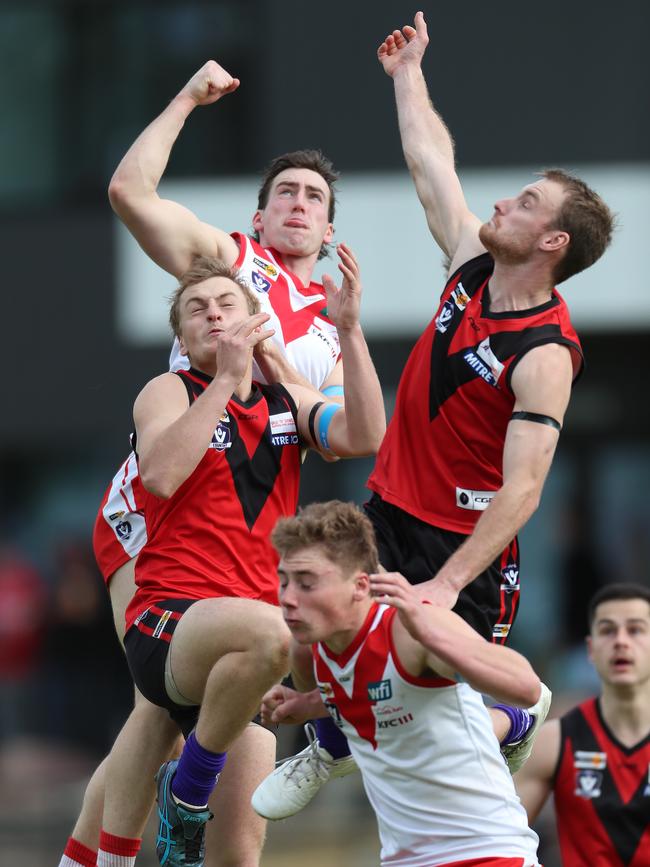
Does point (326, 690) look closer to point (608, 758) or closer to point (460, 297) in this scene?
point (460, 297)

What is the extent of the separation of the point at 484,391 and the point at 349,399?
0.56 meters

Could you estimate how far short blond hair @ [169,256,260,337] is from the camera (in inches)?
250

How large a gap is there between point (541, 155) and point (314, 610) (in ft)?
35.0

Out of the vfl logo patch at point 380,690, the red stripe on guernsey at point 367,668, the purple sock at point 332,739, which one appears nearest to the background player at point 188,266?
the purple sock at point 332,739

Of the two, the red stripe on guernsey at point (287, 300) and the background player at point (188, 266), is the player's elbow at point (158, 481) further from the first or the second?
the red stripe on guernsey at point (287, 300)

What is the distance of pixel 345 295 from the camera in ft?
20.1

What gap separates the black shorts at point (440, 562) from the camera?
240 inches

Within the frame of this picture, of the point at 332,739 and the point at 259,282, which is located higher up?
the point at 259,282

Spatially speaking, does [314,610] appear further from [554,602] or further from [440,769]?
[554,602]

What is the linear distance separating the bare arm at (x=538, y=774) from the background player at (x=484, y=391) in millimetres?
2089

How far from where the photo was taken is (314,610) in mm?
5332

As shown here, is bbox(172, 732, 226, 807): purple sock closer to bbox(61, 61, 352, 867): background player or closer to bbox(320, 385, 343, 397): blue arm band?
bbox(61, 61, 352, 867): background player

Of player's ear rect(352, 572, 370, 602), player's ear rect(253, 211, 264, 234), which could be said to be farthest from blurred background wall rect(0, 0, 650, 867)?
player's ear rect(352, 572, 370, 602)

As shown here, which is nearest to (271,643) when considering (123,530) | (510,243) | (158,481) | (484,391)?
(158,481)
